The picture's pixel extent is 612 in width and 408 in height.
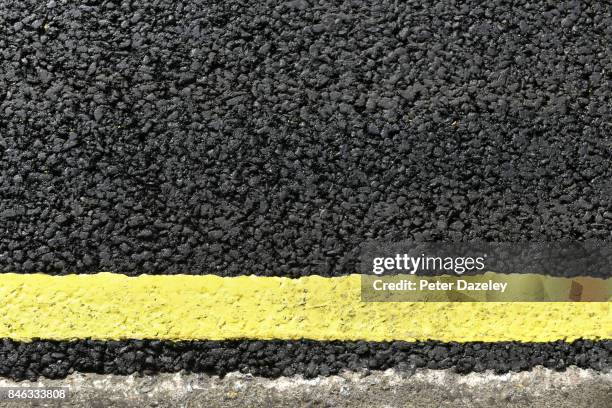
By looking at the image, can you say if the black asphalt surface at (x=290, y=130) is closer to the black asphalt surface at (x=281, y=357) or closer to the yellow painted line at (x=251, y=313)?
the yellow painted line at (x=251, y=313)

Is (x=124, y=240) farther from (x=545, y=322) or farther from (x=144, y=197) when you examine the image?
(x=545, y=322)

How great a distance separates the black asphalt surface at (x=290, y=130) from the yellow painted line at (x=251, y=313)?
0.18 ft

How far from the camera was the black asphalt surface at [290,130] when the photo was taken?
1.96 meters

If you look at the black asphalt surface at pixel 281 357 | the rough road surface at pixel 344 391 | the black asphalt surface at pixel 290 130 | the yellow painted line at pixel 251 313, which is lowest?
the rough road surface at pixel 344 391

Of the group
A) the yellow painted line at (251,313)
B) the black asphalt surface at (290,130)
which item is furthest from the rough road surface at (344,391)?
the black asphalt surface at (290,130)

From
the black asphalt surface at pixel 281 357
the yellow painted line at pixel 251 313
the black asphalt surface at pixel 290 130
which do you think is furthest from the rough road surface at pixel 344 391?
the black asphalt surface at pixel 290 130

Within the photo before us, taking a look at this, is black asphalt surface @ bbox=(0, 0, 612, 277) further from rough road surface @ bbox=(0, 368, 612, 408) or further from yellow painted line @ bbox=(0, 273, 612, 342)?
rough road surface @ bbox=(0, 368, 612, 408)

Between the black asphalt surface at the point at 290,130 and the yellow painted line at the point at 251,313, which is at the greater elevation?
the black asphalt surface at the point at 290,130

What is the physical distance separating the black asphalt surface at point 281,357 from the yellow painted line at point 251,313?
0.09ft

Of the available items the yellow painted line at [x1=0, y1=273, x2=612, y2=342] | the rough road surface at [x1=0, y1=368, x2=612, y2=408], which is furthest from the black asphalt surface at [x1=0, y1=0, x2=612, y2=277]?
the rough road surface at [x1=0, y1=368, x2=612, y2=408]

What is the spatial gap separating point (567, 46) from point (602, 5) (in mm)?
181

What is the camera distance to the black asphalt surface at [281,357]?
1911 millimetres

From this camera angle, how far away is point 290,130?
1.99 meters

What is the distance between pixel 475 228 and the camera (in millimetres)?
1968
